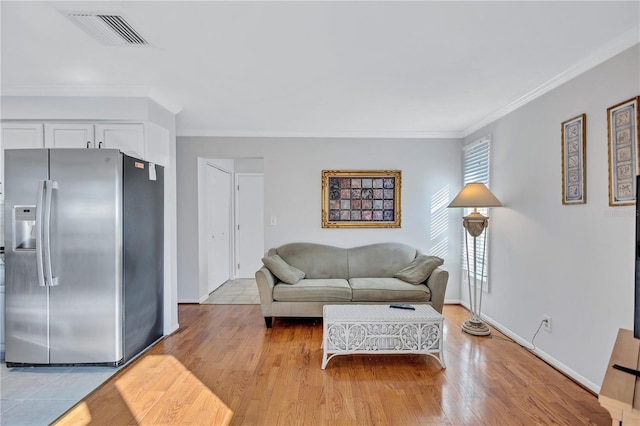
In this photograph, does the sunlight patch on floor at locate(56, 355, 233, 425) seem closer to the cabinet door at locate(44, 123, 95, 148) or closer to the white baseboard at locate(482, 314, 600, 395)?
the cabinet door at locate(44, 123, 95, 148)

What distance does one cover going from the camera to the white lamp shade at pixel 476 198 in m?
3.41

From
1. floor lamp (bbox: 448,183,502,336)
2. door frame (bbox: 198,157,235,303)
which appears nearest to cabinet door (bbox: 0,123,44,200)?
door frame (bbox: 198,157,235,303)

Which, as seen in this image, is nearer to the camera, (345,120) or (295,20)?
(295,20)

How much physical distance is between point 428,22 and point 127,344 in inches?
130

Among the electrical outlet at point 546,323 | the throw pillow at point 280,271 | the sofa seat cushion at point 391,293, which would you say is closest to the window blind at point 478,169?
the sofa seat cushion at point 391,293

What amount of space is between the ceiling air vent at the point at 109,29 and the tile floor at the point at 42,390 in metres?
2.44

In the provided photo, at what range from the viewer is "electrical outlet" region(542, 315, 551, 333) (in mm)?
2830

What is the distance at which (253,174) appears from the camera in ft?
20.2

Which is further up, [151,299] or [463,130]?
[463,130]

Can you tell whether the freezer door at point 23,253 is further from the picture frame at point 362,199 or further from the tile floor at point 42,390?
the picture frame at point 362,199

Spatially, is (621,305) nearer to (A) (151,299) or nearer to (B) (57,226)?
(A) (151,299)

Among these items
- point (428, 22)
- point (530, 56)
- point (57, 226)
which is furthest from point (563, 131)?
point (57, 226)

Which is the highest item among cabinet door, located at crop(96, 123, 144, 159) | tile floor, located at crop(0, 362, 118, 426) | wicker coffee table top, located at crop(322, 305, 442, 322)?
cabinet door, located at crop(96, 123, 144, 159)

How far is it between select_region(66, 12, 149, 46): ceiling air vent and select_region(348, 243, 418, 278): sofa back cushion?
3.29 m
